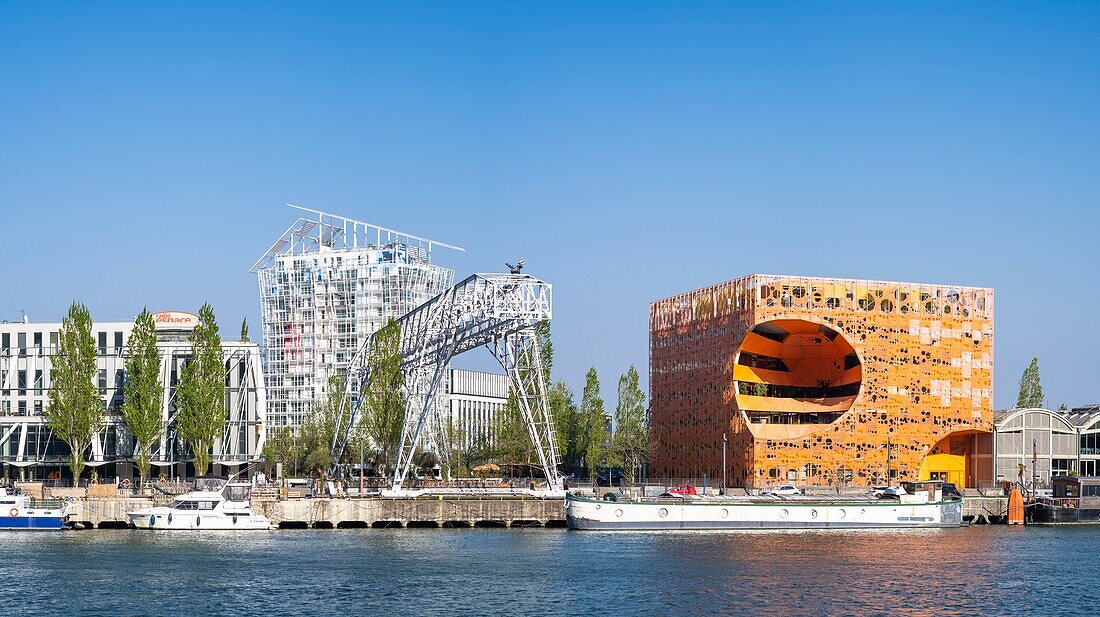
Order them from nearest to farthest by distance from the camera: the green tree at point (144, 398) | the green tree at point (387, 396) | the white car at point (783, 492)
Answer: the white car at point (783, 492) → the green tree at point (387, 396) → the green tree at point (144, 398)

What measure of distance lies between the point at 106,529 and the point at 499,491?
2893 cm

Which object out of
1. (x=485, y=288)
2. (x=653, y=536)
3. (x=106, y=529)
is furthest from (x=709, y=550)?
(x=106, y=529)

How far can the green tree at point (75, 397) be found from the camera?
12131cm

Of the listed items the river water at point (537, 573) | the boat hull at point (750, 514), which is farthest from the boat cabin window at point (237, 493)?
the boat hull at point (750, 514)

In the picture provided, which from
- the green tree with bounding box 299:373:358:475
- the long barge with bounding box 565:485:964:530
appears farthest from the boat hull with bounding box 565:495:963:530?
the green tree with bounding box 299:373:358:475

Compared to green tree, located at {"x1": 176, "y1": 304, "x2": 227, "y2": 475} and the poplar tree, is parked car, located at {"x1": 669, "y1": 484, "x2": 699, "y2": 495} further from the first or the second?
green tree, located at {"x1": 176, "y1": 304, "x2": 227, "y2": 475}

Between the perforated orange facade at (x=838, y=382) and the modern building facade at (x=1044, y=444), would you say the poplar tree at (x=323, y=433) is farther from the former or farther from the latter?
the modern building facade at (x=1044, y=444)

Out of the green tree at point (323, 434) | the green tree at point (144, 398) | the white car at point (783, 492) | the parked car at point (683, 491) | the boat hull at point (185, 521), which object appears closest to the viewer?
the boat hull at point (185, 521)

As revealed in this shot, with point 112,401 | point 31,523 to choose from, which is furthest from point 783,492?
point 112,401

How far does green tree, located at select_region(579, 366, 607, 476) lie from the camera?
5694 inches

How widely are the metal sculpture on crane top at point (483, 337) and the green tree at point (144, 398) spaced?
16.3m

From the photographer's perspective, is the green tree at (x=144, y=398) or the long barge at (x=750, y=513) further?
the green tree at (x=144, y=398)

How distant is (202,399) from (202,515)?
21734 mm

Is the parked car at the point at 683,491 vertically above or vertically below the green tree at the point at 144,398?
below
